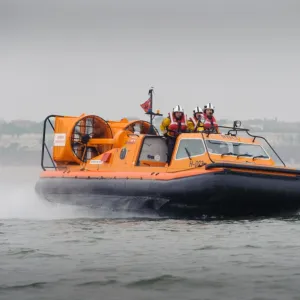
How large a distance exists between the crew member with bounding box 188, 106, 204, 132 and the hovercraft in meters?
0.61

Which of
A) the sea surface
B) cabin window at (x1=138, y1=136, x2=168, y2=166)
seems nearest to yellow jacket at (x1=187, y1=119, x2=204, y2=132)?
cabin window at (x1=138, y1=136, x2=168, y2=166)

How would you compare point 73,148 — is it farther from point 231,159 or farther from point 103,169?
point 231,159

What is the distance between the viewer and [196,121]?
1469 centimetres

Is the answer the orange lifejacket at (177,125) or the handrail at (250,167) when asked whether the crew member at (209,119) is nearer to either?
the orange lifejacket at (177,125)

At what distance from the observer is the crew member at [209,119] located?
14.2 m

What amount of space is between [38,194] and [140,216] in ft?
10.5

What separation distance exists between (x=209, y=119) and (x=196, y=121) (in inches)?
15.4

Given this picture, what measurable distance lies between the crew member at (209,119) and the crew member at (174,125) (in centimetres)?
43

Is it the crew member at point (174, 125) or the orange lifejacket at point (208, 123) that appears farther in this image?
the orange lifejacket at point (208, 123)

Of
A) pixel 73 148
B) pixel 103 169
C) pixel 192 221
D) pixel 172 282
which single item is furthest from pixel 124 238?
pixel 73 148

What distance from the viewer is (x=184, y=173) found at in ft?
40.3

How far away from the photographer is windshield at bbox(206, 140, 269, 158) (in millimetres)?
12992

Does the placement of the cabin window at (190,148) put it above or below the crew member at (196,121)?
below

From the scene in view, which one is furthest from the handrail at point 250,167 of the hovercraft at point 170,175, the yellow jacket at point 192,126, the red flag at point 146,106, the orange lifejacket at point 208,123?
the red flag at point 146,106
